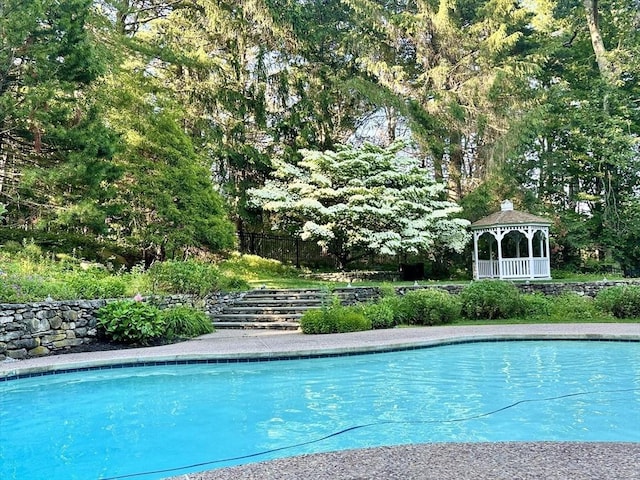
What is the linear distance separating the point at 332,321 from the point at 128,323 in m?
4.15

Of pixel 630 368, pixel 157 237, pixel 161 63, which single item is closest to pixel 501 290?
pixel 630 368

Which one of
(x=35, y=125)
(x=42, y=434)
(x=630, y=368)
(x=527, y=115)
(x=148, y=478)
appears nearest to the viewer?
(x=148, y=478)

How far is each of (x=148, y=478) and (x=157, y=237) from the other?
37.7 feet

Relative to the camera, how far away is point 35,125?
12.1m

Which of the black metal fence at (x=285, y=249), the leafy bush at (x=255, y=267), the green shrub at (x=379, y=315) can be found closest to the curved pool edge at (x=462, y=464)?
the green shrub at (x=379, y=315)

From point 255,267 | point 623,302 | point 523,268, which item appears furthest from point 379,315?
point 255,267

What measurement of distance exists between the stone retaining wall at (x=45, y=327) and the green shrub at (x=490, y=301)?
851 cm

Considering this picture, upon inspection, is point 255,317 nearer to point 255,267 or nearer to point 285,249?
point 255,267

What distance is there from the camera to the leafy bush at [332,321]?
1118cm

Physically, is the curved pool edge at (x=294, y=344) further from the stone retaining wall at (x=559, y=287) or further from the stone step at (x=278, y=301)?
the stone retaining wall at (x=559, y=287)

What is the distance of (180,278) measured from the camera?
1237 centimetres

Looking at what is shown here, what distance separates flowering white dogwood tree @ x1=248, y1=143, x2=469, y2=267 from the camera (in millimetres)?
17766

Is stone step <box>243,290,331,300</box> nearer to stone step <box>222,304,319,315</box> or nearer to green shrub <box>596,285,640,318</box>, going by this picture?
stone step <box>222,304,319,315</box>

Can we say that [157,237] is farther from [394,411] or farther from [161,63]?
[394,411]
